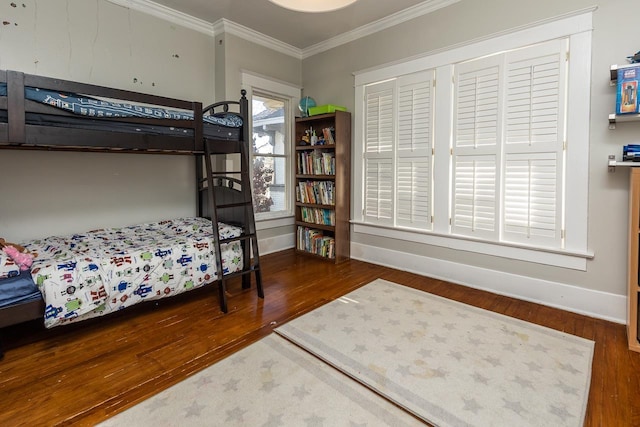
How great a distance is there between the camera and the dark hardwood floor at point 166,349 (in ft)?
5.02

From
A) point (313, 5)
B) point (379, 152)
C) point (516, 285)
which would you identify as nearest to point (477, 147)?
point (379, 152)

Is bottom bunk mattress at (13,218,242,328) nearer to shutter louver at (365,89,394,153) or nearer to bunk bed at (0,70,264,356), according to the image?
bunk bed at (0,70,264,356)

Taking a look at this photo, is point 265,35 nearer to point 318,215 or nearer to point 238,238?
point 318,215

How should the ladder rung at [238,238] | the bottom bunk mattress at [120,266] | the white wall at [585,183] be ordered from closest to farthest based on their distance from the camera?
1. the bottom bunk mattress at [120,266]
2. the white wall at [585,183]
3. the ladder rung at [238,238]

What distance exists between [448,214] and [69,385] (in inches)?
119

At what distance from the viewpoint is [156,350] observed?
1.99 metres

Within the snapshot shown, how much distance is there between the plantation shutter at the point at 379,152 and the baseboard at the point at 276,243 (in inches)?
45.8

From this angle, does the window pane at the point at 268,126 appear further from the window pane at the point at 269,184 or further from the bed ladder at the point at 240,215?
the bed ladder at the point at 240,215

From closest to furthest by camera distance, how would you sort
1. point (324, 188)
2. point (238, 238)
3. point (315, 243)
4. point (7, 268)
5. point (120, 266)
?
point (7, 268) < point (120, 266) < point (238, 238) < point (324, 188) < point (315, 243)

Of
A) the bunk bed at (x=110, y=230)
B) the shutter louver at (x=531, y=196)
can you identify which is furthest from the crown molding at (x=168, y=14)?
the shutter louver at (x=531, y=196)

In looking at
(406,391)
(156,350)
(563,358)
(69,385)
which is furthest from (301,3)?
(563,358)

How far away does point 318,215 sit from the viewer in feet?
13.2

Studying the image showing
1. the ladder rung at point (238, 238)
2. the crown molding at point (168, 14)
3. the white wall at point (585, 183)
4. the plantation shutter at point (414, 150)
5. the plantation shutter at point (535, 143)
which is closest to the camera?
the white wall at point (585, 183)

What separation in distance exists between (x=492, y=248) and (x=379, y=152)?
149 cm
